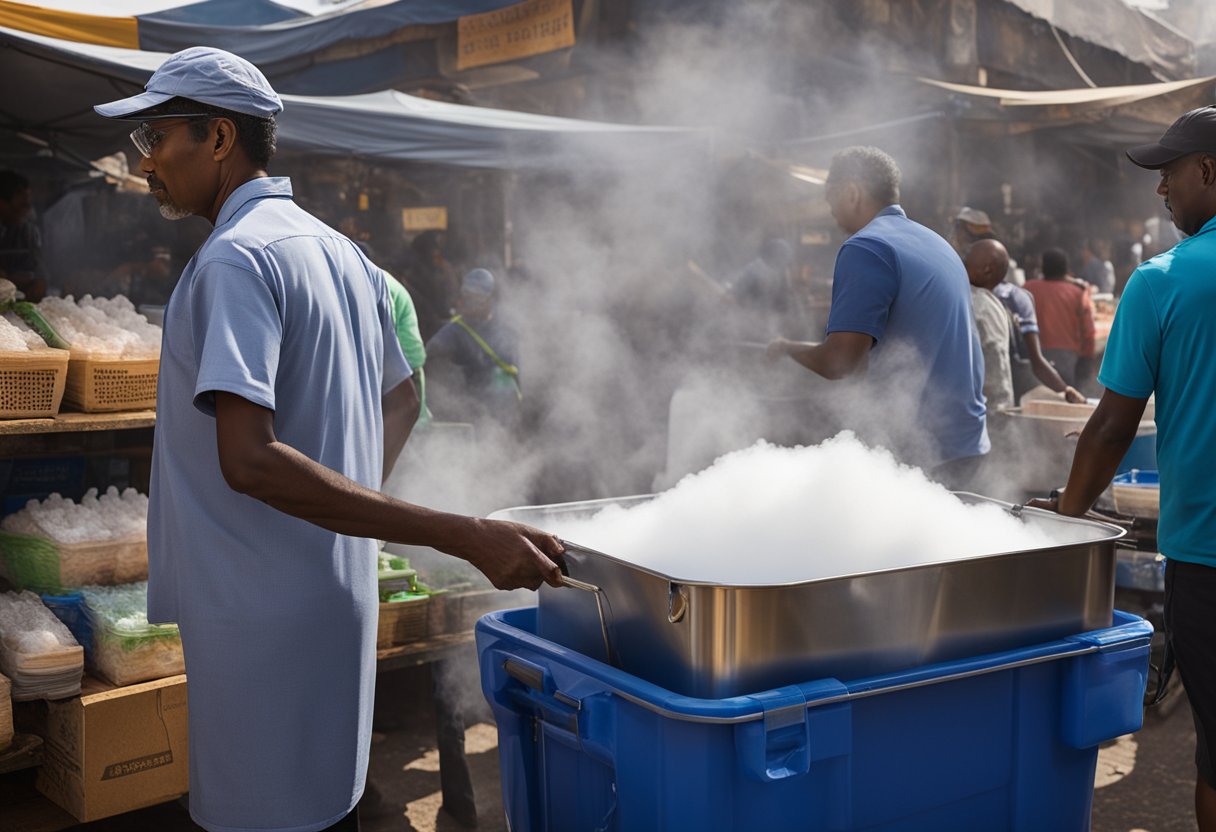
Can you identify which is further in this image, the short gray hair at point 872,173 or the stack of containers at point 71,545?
the short gray hair at point 872,173

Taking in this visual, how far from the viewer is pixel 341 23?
27.0 ft

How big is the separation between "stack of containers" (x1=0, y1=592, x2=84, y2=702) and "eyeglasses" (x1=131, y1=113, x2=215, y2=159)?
175 cm

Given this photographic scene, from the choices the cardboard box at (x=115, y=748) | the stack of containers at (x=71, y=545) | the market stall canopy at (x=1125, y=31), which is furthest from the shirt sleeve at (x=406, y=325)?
the market stall canopy at (x=1125, y=31)

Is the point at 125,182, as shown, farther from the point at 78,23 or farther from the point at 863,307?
the point at 863,307

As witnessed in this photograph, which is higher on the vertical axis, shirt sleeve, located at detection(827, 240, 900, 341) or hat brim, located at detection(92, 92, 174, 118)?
hat brim, located at detection(92, 92, 174, 118)

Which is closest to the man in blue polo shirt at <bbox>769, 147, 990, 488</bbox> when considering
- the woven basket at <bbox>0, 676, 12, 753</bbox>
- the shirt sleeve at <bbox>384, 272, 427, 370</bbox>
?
the shirt sleeve at <bbox>384, 272, 427, 370</bbox>

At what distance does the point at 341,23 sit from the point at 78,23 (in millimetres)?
3158

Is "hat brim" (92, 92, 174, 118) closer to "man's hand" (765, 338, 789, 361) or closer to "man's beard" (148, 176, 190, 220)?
"man's beard" (148, 176, 190, 220)

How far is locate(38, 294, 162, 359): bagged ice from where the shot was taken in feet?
11.1

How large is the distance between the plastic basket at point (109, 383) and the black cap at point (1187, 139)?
9.41 ft

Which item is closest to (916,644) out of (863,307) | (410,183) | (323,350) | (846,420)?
(323,350)

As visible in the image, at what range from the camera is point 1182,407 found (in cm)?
238

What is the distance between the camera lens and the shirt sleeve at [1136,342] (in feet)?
7.70

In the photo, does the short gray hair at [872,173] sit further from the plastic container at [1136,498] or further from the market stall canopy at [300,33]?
the market stall canopy at [300,33]
